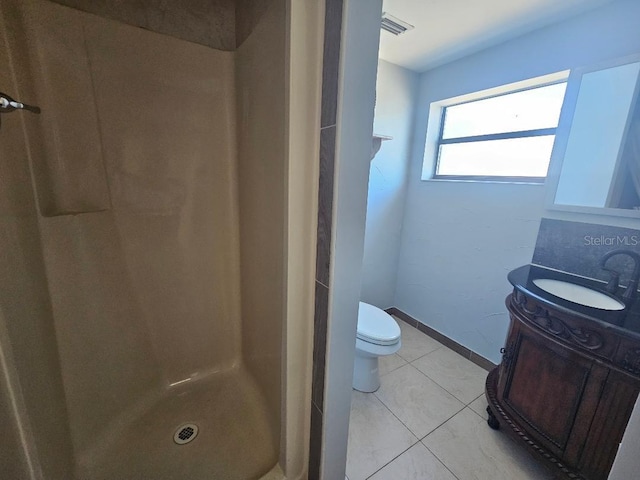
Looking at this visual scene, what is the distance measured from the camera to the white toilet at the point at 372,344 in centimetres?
155

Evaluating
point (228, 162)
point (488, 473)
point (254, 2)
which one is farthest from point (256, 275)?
point (488, 473)

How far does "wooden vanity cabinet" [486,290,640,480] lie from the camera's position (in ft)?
3.21

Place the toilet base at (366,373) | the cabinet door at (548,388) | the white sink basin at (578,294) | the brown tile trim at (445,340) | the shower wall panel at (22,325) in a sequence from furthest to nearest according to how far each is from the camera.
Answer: the brown tile trim at (445,340) → the toilet base at (366,373) → the white sink basin at (578,294) → the cabinet door at (548,388) → the shower wall panel at (22,325)

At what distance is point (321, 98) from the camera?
0.72m

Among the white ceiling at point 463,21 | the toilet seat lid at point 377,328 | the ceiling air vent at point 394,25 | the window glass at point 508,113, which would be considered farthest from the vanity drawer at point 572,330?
the ceiling air vent at point 394,25

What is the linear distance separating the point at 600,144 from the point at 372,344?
5.23ft

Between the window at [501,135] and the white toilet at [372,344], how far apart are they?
127 cm

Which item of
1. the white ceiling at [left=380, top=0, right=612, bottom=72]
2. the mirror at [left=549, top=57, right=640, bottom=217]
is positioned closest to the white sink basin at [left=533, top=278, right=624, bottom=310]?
the mirror at [left=549, top=57, right=640, bottom=217]

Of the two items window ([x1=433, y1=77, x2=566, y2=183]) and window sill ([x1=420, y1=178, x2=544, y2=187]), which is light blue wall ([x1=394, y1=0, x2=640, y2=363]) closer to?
window sill ([x1=420, y1=178, x2=544, y2=187])

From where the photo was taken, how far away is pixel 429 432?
1447 millimetres

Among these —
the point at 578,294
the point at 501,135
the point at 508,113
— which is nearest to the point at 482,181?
the point at 501,135

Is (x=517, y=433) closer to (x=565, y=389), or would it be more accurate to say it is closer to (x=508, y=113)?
(x=565, y=389)

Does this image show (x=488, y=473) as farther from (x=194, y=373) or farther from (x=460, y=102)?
(x=460, y=102)

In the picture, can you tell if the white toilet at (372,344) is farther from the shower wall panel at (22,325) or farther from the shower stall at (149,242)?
the shower wall panel at (22,325)
